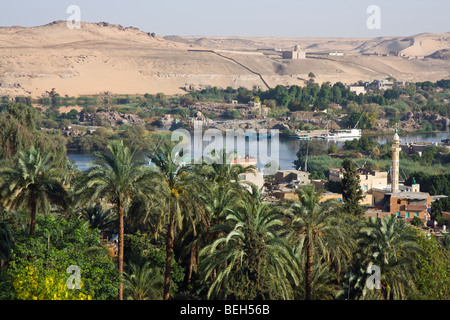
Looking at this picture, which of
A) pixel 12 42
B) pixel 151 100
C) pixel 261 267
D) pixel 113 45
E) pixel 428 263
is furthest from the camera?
pixel 113 45

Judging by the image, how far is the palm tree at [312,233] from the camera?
905 cm

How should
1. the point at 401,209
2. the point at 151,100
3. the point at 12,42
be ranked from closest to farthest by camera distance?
the point at 401,209 < the point at 151,100 < the point at 12,42

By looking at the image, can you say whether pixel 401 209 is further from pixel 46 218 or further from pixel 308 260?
pixel 46 218

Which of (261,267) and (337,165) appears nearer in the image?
(261,267)

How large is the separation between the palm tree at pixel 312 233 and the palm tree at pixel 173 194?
1.26 metres

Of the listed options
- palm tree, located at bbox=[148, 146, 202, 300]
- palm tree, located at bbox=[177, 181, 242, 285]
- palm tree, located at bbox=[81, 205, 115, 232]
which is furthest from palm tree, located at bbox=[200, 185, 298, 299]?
palm tree, located at bbox=[81, 205, 115, 232]

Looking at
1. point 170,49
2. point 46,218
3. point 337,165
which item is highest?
point 170,49

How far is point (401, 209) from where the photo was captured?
21.0 metres

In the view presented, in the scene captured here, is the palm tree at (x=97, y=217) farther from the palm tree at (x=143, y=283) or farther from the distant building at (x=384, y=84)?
the distant building at (x=384, y=84)

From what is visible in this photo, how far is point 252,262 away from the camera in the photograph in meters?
8.30

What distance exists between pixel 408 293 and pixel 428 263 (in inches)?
37.9

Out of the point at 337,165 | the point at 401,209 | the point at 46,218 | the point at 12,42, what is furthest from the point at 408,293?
the point at 12,42

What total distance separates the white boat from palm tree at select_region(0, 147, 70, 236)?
146 feet

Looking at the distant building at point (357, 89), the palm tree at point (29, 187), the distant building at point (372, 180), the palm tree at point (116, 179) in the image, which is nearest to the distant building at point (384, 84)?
the distant building at point (357, 89)
